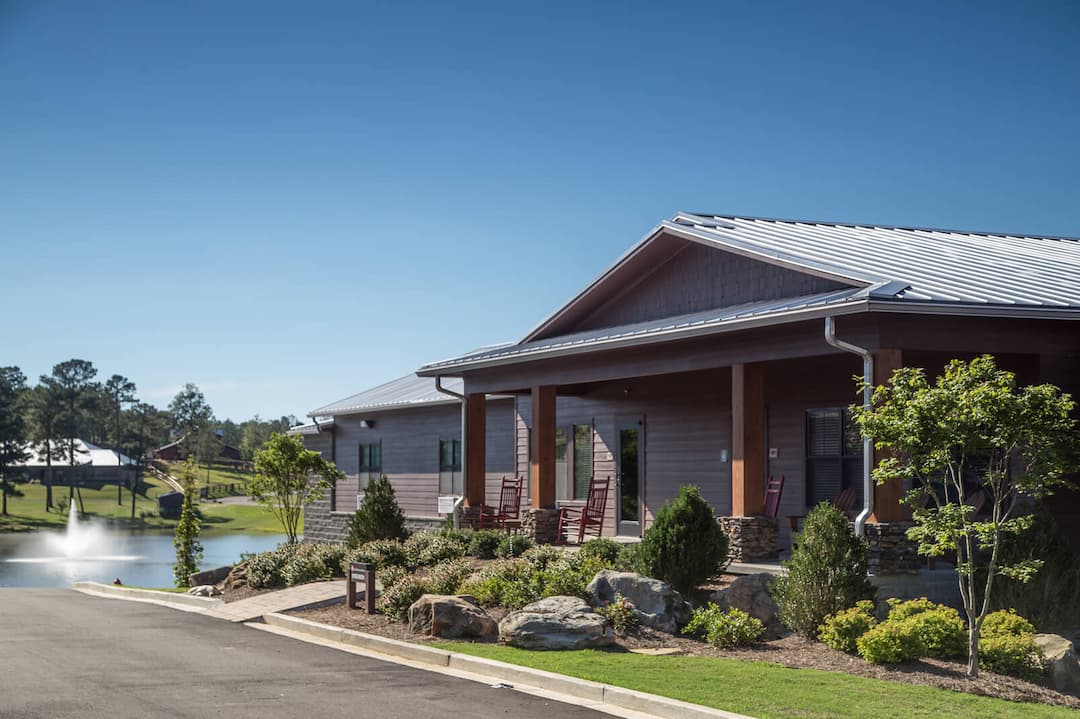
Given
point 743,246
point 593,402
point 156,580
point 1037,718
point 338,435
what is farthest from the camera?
point 156,580

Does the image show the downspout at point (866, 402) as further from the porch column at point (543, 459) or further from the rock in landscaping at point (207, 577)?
the rock in landscaping at point (207, 577)

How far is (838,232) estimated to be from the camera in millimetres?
20500

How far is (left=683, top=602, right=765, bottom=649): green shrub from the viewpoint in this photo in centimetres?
1280

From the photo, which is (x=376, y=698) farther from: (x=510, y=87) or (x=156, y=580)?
(x=156, y=580)

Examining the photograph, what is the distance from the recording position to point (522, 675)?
37.2 feet

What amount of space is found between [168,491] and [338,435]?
72.8 m

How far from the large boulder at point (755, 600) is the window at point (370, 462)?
67.4 feet

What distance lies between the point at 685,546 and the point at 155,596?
1130cm

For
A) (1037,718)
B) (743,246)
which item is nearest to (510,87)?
(743,246)

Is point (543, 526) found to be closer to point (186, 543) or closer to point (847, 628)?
point (847, 628)

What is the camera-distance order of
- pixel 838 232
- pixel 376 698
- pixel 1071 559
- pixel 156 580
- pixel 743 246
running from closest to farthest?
pixel 376 698 < pixel 1071 559 < pixel 743 246 < pixel 838 232 < pixel 156 580

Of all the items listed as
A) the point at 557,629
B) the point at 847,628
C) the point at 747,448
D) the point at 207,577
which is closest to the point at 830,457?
the point at 747,448

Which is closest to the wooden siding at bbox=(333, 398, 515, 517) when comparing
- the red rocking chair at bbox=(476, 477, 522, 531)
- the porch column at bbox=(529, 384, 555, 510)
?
the red rocking chair at bbox=(476, 477, 522, 531)

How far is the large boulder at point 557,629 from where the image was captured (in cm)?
1291
